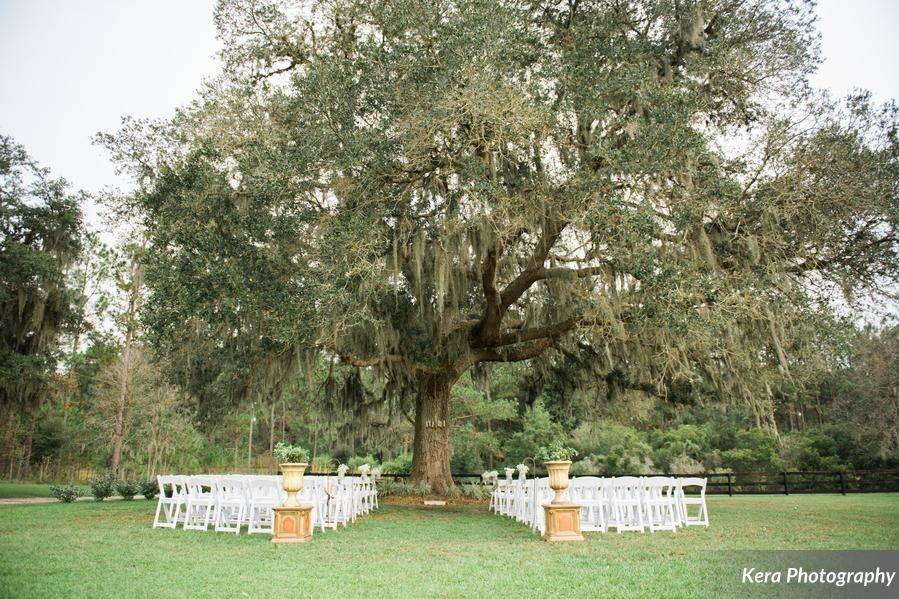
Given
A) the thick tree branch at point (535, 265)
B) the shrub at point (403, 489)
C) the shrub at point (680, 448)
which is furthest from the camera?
the shrub at point (680, 448)

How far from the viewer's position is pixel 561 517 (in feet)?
19.9

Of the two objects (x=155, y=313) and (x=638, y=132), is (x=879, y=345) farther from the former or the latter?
(x=155, y=313)

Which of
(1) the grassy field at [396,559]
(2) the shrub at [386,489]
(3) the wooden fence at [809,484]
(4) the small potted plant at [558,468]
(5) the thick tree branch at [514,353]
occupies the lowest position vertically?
(3) the wooden fence at [809,484]

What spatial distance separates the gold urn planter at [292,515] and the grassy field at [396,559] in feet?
0.62

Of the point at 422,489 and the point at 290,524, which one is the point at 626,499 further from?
the point at 422,489

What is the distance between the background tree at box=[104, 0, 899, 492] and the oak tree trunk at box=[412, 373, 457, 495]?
7.22 ft

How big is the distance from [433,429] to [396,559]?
6.46 meters

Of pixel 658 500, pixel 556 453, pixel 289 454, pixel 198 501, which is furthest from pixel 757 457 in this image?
pixel 198 501

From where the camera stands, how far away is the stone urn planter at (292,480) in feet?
20.3

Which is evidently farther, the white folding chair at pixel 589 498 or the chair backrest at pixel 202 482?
the chair backrest at pixel 202 482

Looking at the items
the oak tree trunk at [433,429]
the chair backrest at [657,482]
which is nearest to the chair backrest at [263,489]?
the oak tree trunk at [433,429]

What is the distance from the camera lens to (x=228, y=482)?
266 inches

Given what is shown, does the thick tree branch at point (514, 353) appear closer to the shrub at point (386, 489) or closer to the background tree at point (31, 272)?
the shrub at point (386, 489)

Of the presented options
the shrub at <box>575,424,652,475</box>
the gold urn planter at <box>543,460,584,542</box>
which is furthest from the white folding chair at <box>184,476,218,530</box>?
the shrub at <box>575,424,652,475</box>
